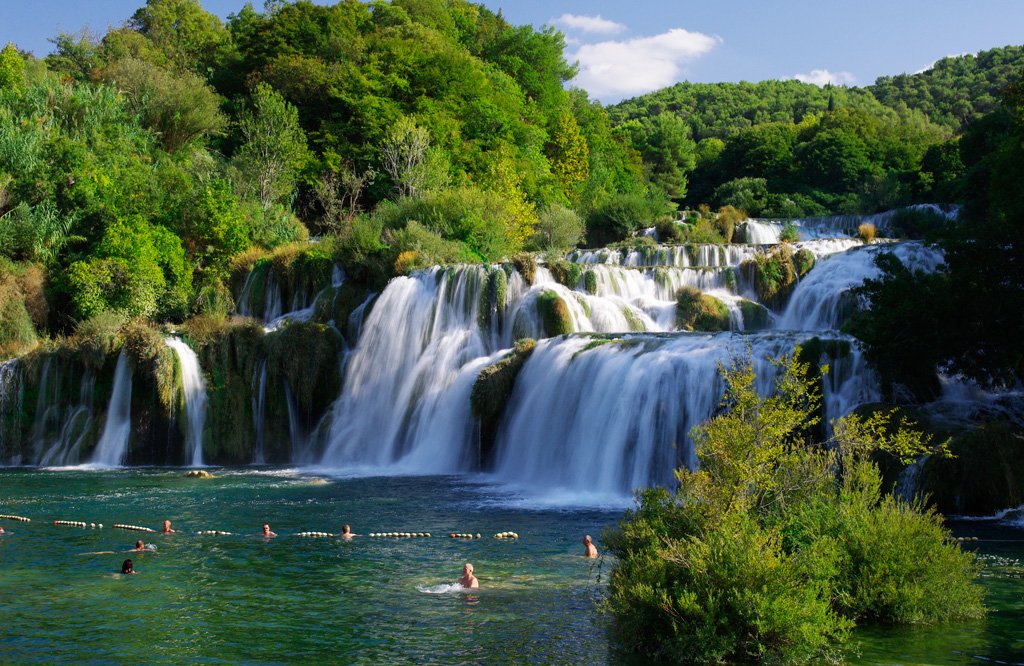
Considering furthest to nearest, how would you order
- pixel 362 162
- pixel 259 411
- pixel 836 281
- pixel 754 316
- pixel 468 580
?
1. pixel 362 162
2. pixel 754 316
3. pixel 836 281
4. pixel 259 411
5. pixel 468 580

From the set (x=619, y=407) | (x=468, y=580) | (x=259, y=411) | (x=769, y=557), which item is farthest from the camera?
(x=259, y=411)

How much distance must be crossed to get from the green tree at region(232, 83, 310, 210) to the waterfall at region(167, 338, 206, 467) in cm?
1582

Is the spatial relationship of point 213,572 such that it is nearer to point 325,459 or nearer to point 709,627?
point 709,627

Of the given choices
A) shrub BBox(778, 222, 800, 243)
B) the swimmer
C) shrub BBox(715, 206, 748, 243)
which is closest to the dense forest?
shrub BBox(715, 206, 748, 243)

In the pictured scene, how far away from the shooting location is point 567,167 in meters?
70.4

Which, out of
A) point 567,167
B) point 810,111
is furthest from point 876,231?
point 810,111

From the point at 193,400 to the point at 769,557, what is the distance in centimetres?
2685

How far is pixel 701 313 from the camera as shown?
115 ft

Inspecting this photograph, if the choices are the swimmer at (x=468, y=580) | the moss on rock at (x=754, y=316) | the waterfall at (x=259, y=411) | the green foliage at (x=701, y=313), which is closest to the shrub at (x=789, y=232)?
the moss on rock at (x=754, y=316)

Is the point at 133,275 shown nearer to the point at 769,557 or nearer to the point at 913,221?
the point at 769,557

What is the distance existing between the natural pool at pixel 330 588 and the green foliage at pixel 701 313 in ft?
41.8

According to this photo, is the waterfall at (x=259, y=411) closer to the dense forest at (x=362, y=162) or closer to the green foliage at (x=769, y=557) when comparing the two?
the dense forest at (x=362, y=162)

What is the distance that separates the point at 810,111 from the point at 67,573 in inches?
4028

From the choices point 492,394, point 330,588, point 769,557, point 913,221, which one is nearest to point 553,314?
point 492,394
